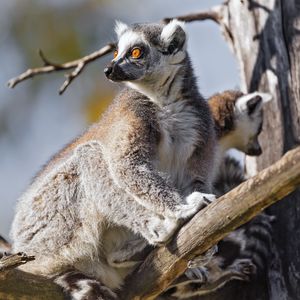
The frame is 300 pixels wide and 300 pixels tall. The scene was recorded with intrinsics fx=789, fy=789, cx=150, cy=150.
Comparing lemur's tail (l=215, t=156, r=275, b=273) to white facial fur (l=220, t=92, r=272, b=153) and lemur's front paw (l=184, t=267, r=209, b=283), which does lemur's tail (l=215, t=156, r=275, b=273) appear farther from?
white facial fur (l=220, t=92, r=272, b=153)

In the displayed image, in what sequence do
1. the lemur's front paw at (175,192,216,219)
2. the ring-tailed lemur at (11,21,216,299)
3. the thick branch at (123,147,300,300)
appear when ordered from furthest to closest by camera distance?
1. the ring-tailed lemur at (11,21,216,299)
2. the lemur's front paw at (175,192,216,219)
3. the thick branch at (123,147,300,300)

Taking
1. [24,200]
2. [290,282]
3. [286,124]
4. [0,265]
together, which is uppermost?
[0,265]

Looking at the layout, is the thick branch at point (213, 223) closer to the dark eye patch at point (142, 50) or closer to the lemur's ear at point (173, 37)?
the dark eye patch at point (142, 50)

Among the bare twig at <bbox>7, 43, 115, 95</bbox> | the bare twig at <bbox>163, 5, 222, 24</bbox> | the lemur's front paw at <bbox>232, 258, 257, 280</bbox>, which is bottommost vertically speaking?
the lemur's front paw at <bbox>232, 258, 257, 280</bbox>

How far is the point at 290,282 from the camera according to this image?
21.7 feet

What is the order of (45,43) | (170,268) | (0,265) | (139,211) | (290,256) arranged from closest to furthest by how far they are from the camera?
(0,265), (170,268), (139,211), (290,256), (45,43)

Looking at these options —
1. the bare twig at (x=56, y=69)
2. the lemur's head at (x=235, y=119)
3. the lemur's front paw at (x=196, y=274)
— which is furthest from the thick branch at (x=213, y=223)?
the bare twig at (x=56, y=69)

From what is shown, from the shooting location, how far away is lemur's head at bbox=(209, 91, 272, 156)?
26.4 feet

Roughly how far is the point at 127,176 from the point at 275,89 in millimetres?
2211

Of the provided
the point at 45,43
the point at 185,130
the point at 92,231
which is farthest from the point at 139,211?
the point at 45,43

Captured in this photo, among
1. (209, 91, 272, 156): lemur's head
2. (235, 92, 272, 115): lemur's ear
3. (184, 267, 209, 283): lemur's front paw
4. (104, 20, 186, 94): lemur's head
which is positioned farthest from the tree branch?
(209, 91, 272, 156): lemur's head

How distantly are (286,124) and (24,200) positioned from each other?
2.47 metres

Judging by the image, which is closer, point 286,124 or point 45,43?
point 286,124

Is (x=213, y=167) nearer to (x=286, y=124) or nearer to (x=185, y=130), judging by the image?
(x=185, y=130)
